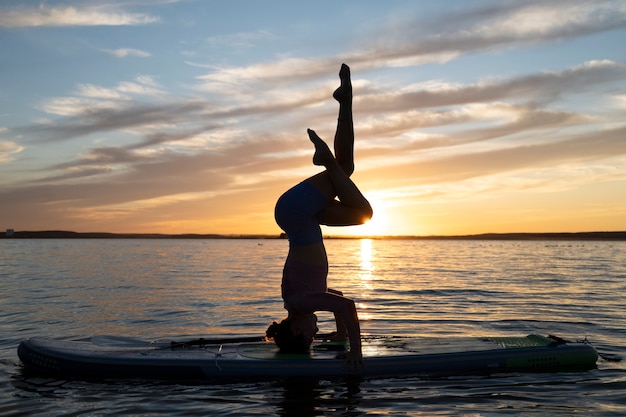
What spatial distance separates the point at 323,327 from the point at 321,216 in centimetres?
693

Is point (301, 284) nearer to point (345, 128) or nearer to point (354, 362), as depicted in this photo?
point (354, 362)

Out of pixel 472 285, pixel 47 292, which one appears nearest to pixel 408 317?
pixel 472 285

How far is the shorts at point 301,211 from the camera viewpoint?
871cm

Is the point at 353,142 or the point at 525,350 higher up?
the point at 353,142

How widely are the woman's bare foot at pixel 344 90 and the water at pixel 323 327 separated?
13.6ft

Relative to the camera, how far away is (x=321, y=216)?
902 centimetres

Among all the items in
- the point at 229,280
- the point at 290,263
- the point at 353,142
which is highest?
the point at 353,142

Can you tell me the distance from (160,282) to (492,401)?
23.7 metres

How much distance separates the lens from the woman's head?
30.5 ft

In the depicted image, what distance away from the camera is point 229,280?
103 feet

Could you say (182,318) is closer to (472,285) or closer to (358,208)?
(358,208)

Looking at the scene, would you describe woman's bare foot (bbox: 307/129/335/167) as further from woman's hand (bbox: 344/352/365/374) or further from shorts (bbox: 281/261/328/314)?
woman's hand (bbox: 344/352/365/374)

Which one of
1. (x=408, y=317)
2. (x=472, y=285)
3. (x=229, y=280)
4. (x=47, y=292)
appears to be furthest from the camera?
(x=229, y=280)

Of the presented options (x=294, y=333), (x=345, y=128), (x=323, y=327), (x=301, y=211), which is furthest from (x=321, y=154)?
(x=323, y=327)
